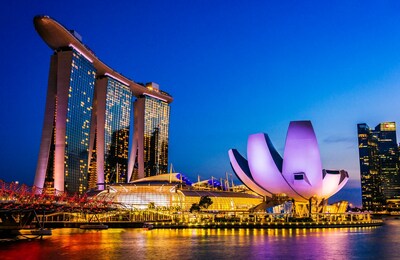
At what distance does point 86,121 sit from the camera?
290ft

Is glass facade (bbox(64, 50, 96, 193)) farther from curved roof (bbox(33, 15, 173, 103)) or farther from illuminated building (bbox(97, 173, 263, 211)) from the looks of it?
illuminated building (bbox(97, 173, 263, 211))

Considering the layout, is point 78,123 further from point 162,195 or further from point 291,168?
point 291,168

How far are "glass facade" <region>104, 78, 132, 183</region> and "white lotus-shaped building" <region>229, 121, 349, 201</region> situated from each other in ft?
170

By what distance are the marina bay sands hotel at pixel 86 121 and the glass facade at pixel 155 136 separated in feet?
0.85

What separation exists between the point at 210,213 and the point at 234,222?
10.0 meters

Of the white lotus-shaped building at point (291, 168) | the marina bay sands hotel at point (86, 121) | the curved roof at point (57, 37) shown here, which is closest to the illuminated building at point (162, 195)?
the marina bay sands hotel at point (86, 121)

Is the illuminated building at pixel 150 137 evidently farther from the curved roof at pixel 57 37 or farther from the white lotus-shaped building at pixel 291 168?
the white lotus-shaped building at pixel 291 168

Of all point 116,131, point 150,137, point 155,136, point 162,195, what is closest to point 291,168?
point 162,195

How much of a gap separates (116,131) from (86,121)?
66.2ft

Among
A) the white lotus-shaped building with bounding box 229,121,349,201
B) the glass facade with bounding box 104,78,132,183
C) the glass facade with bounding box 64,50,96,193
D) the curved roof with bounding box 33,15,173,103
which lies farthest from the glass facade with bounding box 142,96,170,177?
the white lotus-shaped building with bounding box 229,121,349,201

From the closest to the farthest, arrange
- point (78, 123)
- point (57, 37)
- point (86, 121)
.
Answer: point (57, 37)
point (78, 123)
point (86, 121)

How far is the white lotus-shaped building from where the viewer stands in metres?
53.5

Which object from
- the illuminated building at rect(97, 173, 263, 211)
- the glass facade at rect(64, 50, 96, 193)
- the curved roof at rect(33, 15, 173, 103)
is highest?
the curved roof at rect(33, 15, 173, 103)

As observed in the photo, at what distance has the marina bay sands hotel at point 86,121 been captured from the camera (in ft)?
261
